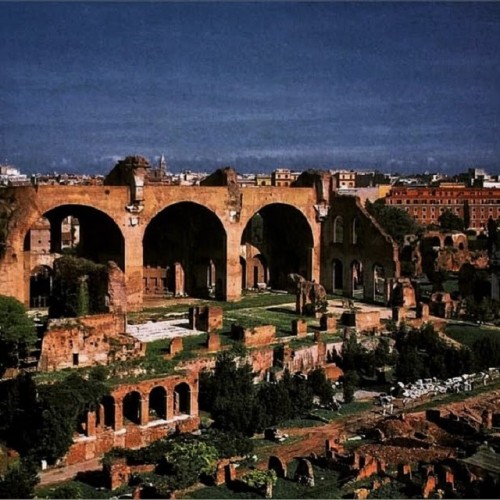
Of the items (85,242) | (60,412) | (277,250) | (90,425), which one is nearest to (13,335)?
(90,425)

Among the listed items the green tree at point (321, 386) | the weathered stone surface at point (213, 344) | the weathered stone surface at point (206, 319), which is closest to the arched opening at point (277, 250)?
the weathered stone surface at point (206, 319)

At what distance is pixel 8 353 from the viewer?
25875 millimetres

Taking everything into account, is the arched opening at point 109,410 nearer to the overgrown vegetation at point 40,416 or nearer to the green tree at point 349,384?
the overgrown vegetation at point 40,416

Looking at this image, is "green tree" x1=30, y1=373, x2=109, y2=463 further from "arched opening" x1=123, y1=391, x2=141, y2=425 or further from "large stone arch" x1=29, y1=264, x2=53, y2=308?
"large stone arch" x1=29, y1=264, x2=53, y2=308

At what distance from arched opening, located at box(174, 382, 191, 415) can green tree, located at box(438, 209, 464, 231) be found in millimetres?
54656

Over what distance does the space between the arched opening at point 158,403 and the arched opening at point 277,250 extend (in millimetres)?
21375

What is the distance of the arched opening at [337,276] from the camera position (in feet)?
148

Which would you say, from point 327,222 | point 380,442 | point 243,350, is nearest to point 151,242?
point 327,222

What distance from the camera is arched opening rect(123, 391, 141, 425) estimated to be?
2359cm

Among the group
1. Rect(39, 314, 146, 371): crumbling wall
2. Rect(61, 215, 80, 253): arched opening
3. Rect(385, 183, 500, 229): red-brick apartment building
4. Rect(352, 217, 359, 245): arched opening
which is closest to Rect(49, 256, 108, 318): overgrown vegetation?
Rect(39, 314, 146, 371): crumbling wall

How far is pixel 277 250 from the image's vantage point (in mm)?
47531

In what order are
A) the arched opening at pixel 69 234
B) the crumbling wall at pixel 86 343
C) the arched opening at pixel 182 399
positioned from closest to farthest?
the arched opening at pixel 182 399, the crumbling wall at pixel 86 343, the arched opening at pixel 69 234

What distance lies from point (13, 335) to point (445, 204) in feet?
208

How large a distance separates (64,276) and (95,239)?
7.03 metres
